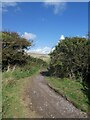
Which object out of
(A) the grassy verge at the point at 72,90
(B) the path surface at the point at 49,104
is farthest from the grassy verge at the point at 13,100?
(A) the grassy verge at the point at 72,90

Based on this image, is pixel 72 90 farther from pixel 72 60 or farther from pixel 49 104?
pixel 72 60

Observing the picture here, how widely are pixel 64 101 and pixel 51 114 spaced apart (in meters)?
2.75

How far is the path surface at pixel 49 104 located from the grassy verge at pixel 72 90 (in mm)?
397

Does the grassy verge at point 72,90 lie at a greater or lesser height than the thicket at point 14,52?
lesser

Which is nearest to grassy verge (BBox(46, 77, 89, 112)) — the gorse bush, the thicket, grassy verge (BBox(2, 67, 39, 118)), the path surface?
the path surface

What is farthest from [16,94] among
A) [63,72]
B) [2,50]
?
[2,50]

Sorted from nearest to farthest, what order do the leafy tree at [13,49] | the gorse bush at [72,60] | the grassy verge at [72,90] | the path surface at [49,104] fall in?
the path surface at [49,104]
the grassy verge at [72,90]
the gorse bush at [72,60]
the leafy tree at [13,49]

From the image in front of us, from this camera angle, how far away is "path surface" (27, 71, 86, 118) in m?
14.7

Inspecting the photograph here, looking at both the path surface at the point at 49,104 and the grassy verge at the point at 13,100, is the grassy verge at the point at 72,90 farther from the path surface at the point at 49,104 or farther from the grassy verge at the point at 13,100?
the grassy verge at the point at 13,100

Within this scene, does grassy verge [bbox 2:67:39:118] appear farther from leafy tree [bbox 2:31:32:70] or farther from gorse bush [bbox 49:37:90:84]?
leafy tree [bbox 2:31:32:70]

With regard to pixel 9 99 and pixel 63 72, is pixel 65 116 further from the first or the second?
pixel 63 72

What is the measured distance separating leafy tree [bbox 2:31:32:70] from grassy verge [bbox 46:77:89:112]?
8.37 metres

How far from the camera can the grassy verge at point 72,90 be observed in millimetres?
16484

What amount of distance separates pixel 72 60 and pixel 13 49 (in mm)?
9797
